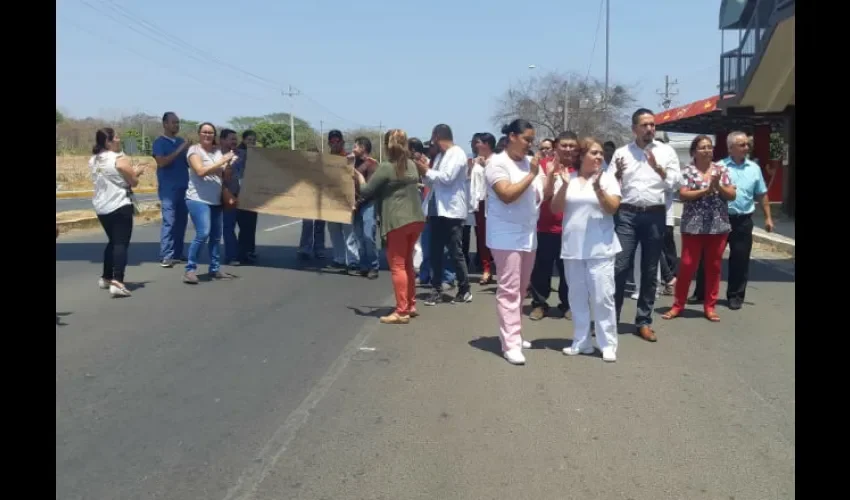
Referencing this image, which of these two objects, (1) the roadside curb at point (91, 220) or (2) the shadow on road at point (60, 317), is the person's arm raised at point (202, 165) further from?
(1) the roadside curb at point (91, 220)

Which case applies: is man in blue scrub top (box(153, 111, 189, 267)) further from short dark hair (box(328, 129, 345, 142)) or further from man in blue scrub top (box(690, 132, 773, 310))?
man in blue scrub top (box(690, 132, 773, 310))

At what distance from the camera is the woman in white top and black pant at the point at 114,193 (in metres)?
8.45

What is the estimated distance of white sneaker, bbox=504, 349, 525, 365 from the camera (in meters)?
6.05

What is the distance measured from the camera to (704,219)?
7.77 meters

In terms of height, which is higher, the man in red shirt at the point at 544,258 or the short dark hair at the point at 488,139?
the short dark hair at the point at 488,139

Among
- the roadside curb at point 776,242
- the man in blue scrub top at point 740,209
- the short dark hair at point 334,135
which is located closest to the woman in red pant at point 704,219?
the man in blue scrub top at point 740,209

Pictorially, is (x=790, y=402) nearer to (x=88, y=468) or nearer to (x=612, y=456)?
(x=612, y=456)

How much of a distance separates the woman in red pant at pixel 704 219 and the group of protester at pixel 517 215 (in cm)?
1

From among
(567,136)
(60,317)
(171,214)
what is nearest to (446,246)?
(567,136)

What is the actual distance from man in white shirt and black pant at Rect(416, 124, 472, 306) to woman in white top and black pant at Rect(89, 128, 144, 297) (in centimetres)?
327

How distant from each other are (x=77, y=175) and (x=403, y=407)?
47388 mm

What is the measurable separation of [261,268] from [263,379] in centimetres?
555

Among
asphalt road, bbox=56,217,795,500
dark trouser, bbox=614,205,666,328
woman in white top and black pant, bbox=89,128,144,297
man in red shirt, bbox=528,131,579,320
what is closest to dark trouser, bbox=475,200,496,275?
asphalt road, bbox=56,217,795,500
